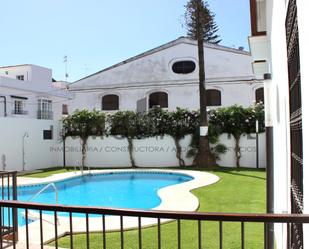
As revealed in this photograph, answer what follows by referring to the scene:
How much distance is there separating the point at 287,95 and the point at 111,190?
12.5 metres

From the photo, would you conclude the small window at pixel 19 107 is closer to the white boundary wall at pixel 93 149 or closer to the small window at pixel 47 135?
the small window at pixel 47 135

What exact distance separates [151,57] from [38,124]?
1083 centimetres

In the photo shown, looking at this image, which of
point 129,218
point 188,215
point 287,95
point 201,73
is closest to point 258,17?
point 287,95

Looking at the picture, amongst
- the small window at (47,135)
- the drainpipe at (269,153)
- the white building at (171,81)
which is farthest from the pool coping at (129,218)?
the white building at (171,81)

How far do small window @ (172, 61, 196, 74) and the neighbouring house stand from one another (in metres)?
18.1

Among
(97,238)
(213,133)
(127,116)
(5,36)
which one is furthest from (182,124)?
(97,238)

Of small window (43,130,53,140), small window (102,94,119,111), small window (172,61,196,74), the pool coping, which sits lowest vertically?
the pool coping

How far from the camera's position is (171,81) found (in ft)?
90.0

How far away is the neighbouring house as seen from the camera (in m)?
1.95

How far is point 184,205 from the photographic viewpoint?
376 inches

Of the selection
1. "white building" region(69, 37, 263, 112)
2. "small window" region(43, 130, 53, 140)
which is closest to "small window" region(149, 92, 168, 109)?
"white building" region(69, 37, 263, 112)

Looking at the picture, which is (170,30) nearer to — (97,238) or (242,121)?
(242,121)

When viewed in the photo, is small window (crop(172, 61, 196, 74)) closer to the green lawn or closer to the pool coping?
the pool coping

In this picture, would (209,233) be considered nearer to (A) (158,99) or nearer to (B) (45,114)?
(A) (158,99)
